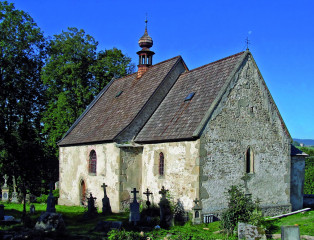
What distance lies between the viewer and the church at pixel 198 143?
16.7m

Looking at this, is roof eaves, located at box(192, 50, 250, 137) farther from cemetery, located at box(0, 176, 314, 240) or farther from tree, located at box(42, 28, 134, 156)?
tree, located at box(42, 28, 134, 156)

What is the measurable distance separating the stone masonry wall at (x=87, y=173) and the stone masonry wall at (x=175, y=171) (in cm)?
158

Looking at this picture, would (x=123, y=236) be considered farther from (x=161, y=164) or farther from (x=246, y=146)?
(x=246, y=146)

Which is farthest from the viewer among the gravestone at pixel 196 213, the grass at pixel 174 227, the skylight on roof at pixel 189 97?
the skylight on roof at pixel 189 97

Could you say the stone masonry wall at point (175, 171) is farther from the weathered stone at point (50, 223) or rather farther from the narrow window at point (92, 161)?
the weathered stone at point (50, 223)

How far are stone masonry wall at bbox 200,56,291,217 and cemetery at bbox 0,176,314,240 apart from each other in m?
0.98

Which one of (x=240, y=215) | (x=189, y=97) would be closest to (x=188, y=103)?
(x=189, y=97)

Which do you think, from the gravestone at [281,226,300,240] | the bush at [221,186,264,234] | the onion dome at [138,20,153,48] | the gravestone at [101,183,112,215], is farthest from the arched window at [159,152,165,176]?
the onion dome at [138,20,153,48]

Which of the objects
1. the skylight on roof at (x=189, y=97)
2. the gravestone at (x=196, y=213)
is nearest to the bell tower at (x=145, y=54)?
the skylight on roof at (x=189, y=97)

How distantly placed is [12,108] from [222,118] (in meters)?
23.5

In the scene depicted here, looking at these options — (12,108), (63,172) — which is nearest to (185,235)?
(63,172)

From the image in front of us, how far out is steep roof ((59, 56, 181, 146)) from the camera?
2119 cm

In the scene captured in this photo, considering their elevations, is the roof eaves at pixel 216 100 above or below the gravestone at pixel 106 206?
above

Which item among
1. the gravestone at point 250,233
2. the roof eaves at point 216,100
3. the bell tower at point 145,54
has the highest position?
the bell tower at point 145,54
